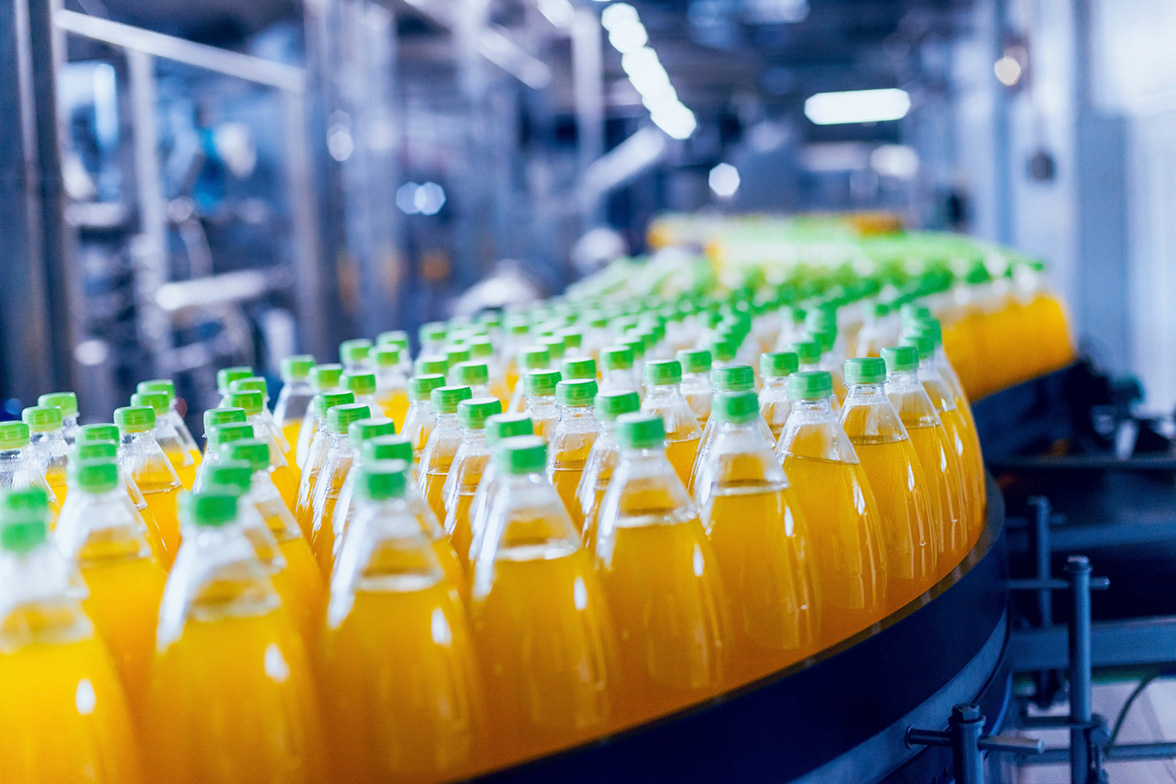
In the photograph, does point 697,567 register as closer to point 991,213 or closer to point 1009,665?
point 1009,665

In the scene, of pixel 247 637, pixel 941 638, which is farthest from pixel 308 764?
pixel 941 638

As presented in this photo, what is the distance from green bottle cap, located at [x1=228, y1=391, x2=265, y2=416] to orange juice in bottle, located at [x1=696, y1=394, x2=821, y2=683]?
1.60ft

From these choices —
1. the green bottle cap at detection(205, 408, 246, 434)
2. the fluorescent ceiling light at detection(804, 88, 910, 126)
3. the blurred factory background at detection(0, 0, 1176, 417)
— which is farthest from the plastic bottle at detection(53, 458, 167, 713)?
the fluorescent ceiling light at detection(804, 88, 910, 126)

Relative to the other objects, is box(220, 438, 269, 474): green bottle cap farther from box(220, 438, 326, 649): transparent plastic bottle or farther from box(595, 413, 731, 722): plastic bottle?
box(595, 413, 731, 722): plastic bottle

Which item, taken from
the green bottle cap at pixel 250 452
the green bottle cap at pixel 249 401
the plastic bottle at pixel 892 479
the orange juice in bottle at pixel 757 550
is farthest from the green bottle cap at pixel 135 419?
the plastic bottle at pixel 892 479

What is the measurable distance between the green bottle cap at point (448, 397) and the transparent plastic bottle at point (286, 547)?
0.61 ft

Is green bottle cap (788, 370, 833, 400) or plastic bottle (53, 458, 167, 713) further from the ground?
green bottle cap (788, 370, 833, 400)

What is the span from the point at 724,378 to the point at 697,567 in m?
0.20

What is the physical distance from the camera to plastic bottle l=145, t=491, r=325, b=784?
667 mm

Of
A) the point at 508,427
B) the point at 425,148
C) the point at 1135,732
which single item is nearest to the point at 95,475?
the point at 508,427

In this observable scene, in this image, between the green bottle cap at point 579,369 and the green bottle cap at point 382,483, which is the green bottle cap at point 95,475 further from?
the green bottle cap at point 579,369

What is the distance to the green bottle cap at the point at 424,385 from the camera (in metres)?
1.15

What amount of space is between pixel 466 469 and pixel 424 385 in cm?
24

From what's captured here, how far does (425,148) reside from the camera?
11.3 meters
